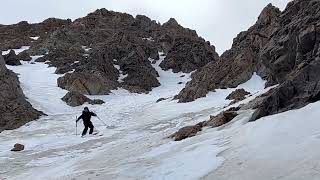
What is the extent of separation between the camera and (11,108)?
31.4 metres

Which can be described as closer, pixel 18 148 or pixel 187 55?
pixel 18 148

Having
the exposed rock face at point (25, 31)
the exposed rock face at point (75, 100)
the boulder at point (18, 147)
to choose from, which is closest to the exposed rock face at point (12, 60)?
the exposed rock face at point (25, 31)

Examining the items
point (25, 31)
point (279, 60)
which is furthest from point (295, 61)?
point (25, 31)

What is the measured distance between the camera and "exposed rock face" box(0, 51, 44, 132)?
2936 centimetres

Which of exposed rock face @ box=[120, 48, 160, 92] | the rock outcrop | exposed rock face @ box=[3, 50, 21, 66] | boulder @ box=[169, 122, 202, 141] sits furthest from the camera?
exposed rock face @ box=[3, 50, 21, 66]

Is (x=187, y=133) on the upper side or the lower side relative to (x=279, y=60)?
lower

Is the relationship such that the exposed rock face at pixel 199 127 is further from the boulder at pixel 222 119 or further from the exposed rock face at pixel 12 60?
the exposed rock face at pixel 12 60

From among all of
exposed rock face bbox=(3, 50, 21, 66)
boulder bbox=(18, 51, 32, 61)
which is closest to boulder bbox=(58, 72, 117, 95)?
exposed rock face bbox=(3, 50, 21, 66)

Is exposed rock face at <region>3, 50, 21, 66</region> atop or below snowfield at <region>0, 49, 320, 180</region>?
atop

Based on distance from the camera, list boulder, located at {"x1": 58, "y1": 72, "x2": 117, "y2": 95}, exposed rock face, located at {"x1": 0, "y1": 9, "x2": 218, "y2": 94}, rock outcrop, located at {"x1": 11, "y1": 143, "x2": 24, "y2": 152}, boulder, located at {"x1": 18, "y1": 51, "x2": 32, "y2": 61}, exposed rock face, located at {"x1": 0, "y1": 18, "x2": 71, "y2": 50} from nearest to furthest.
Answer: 1. rock outcrop, located at {"x1": 11, "y1": 143, "x2": 24, "y2": 152}
2. boulder, located at {"x1": 58, "y1": 72, "x2": 117, "y2": 95}
3. exposed rock face, located at {"x1": 0, "y1": 9, "x2": 218, "y2": 94}
4. boulder, located at {"x1": 18, "y1": 51, "x2": 32, "y2": 61}
5. exposed rock face, located at {"x1": 0, "y1": 18, "x2": 71, "y2": 50}

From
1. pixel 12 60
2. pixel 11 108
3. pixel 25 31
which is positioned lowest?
pixel 11 108

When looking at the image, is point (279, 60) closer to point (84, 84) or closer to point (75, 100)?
point (75, 100)

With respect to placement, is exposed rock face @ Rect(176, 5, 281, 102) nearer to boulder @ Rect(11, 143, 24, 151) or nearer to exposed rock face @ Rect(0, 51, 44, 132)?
exposed rock face @ Rect(0, 51, 44, 132)

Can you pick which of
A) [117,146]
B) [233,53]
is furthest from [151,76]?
[117,146]
